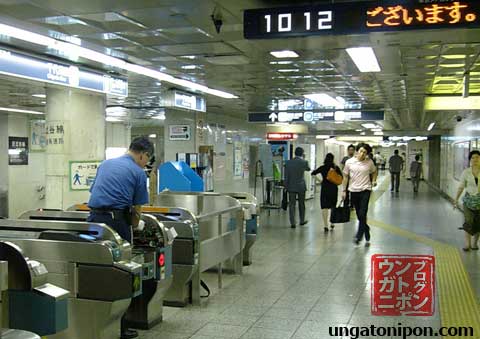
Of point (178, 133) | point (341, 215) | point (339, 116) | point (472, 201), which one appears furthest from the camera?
point (339, 116)

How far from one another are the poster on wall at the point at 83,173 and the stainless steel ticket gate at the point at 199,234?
3.60ft

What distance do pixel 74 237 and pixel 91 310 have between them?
532mm

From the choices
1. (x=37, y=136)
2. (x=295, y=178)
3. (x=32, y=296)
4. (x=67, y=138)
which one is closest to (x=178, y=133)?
(x=295, y=178)

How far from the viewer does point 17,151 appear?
51.6 feet

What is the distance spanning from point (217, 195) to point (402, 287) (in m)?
3.03

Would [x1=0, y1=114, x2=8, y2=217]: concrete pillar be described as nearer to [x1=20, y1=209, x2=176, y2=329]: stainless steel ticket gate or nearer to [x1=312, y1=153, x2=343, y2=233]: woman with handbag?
[x1=312, y1=153, x2=343, y2=233]: woman with handbag

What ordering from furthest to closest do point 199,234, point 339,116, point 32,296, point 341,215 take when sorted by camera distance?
point 339,116 < point 341,215 < point 199,234 < point 32,296

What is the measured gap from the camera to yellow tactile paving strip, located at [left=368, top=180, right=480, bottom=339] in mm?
4852

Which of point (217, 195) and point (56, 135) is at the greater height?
point (56, 135)

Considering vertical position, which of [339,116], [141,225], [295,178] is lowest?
[141,225]

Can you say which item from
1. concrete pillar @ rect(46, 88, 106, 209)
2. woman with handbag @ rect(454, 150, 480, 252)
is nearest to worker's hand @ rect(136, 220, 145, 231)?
concrete pillar @ rect(46, 88, 106, 209)

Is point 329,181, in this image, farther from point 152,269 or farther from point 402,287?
point 152,269

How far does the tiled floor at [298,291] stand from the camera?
4.71 metres

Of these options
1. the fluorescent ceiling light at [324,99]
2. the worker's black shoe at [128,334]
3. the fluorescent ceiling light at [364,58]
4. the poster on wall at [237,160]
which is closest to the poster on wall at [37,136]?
the poster on wall at [237,160]
